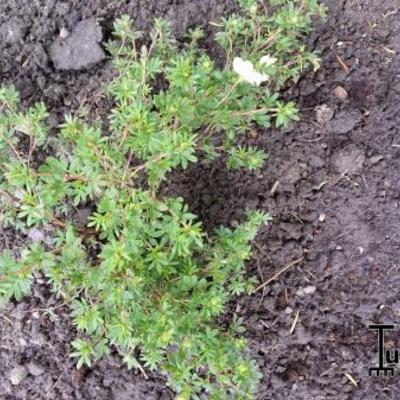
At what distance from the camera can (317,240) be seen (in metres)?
3.00

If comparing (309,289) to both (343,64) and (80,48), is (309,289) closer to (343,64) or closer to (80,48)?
(343,64)

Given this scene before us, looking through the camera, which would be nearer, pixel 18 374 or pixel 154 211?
pixel 154 211

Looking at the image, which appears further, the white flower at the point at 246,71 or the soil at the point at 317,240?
the soil at the point at 317,240

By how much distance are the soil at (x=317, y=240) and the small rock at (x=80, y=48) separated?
4.5 inches

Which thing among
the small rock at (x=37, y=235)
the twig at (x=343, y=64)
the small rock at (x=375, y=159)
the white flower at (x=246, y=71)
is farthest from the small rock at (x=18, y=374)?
the twig at (x=343, y=64)

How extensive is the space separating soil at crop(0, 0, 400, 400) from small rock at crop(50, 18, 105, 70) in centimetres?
11

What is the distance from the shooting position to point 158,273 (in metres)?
2.43

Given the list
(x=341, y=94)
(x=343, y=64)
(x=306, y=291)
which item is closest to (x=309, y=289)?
(x=306, y=291)

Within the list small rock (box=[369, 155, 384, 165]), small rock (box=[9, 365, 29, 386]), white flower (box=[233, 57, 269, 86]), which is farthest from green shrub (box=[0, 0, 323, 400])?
small rock (box=[9, 365, 29, 386])

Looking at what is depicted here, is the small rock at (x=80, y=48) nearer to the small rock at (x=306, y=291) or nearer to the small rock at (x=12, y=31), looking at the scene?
the small rock at (x=12, y=31)

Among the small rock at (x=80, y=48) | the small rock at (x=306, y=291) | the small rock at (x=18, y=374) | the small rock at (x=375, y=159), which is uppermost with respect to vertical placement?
the small rock at (x=80, y=48)

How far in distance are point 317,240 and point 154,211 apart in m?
1.07

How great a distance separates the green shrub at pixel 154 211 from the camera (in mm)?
2178

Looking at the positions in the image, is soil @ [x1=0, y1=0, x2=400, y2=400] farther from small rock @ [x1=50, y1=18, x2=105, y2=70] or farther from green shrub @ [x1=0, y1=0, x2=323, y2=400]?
green shrub @ [x1=0, y1=0, x2=323, y2=400]
